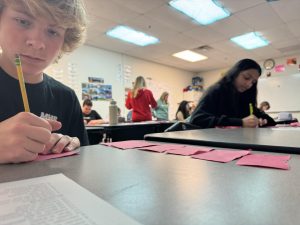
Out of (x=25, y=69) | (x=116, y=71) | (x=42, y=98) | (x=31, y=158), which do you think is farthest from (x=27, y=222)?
(x=116, y=71)

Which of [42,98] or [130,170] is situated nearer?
[130,170]

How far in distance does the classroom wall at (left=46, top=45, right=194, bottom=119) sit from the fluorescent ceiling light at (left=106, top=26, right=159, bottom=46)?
2.47ft

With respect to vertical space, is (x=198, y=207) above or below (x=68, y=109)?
below

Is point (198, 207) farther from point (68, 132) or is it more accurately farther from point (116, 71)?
point (116, 71)

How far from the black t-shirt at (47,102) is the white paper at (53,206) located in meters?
0.54

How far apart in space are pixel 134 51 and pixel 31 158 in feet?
15.4

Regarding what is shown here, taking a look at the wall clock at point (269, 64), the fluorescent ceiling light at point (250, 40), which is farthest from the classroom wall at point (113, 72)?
the wall clock at point (269, 64)

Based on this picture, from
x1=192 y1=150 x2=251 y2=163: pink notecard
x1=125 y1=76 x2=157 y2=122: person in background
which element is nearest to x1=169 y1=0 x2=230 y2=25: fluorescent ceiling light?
x1=125 y1=76 x2=157 y2=122: person in background

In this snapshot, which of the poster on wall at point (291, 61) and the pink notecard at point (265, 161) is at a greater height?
the poster on wall at point (291, 61)

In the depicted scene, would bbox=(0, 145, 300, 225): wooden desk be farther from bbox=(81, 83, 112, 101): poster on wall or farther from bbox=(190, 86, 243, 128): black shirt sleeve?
bbox=(81, 83, 112, 101): poster on wall

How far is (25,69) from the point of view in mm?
704

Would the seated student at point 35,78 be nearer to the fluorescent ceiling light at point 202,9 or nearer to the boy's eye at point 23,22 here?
the boy's eye at point 23,22

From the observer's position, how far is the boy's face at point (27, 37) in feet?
2.17

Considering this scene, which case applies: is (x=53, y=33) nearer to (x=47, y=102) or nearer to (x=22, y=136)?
(x=47, y=102)
